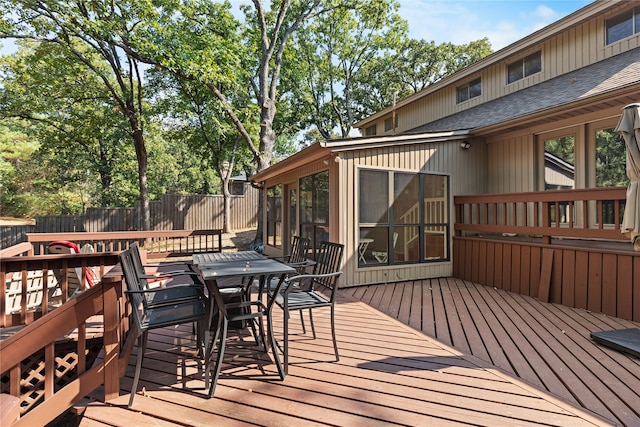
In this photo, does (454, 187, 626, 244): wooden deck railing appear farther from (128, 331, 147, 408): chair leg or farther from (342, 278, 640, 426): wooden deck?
(128, 331, 147, 408): chair leg

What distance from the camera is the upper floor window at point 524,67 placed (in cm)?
700

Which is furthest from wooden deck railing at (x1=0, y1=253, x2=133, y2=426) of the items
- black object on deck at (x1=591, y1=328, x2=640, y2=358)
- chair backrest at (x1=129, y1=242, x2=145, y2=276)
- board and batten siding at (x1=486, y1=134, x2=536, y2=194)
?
board and batten siding at (x1=486, y1=134, x2=536, y2=194)

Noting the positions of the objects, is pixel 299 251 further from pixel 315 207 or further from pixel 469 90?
pixel 469 90

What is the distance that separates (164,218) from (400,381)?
13.1 m

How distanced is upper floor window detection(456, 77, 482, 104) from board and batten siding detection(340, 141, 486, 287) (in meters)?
2.93

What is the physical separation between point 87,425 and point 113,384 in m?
0.29

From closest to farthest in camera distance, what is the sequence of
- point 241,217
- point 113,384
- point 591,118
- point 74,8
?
1. point 113,384
2. point 591,118
3. point 74,8
4. point 241,217

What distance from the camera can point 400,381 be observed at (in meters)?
2.25

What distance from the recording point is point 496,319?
11.7 feet

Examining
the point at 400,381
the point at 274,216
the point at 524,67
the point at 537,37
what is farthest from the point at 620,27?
the point at 274,216

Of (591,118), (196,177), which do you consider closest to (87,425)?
(591,118)

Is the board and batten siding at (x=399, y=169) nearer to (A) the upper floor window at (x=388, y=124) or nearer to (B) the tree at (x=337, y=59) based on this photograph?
(A) the upper floor window at (x=388, y=124)

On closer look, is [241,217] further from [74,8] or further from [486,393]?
[486,393]

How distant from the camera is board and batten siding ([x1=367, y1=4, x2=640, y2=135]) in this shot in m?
5.90
